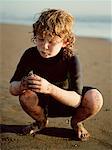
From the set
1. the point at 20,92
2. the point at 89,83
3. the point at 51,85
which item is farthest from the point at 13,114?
the point at 89,83

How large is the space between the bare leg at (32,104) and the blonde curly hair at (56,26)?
46cm

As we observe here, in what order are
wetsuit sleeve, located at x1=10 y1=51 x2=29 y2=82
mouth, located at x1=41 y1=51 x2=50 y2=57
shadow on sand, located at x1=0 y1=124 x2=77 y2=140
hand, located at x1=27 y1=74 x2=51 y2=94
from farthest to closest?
shadow on sand, located at x1=0 y1=124 x2=77 y2=140 → wetsuit sleeve, located at x1=10 y1=51 x2=29 y2=82 → mouth, located at x1=41 y1=51 x2=50 y2=57 → hand, located at x1=27 y1=74 x2=51 y2=94

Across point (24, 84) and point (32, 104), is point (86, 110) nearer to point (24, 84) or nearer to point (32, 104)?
point (32, 104)

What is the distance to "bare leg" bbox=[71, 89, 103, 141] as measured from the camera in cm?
405

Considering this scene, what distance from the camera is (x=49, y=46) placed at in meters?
3.94

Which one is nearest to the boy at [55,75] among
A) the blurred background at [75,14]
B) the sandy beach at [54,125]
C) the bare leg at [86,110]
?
the bare leg at [86,110]

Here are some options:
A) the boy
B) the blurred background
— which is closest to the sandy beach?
the boy

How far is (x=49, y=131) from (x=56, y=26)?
3.24 ft

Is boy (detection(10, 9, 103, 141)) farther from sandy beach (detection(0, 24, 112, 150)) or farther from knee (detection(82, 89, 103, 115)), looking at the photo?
sandy beach (detection(0, 24, 112, 150))

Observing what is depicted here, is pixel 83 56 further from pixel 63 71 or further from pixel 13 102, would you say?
pixel 63 71

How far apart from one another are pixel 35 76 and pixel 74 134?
0.80 m

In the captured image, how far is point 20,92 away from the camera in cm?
405

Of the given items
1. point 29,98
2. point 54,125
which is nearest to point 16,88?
point 29,98

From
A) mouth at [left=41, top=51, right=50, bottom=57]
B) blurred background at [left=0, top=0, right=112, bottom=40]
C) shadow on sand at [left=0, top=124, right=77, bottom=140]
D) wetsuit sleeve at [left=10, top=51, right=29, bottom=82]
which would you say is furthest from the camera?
blurred background at [left=0, top=0, right=112, bottom=40]
